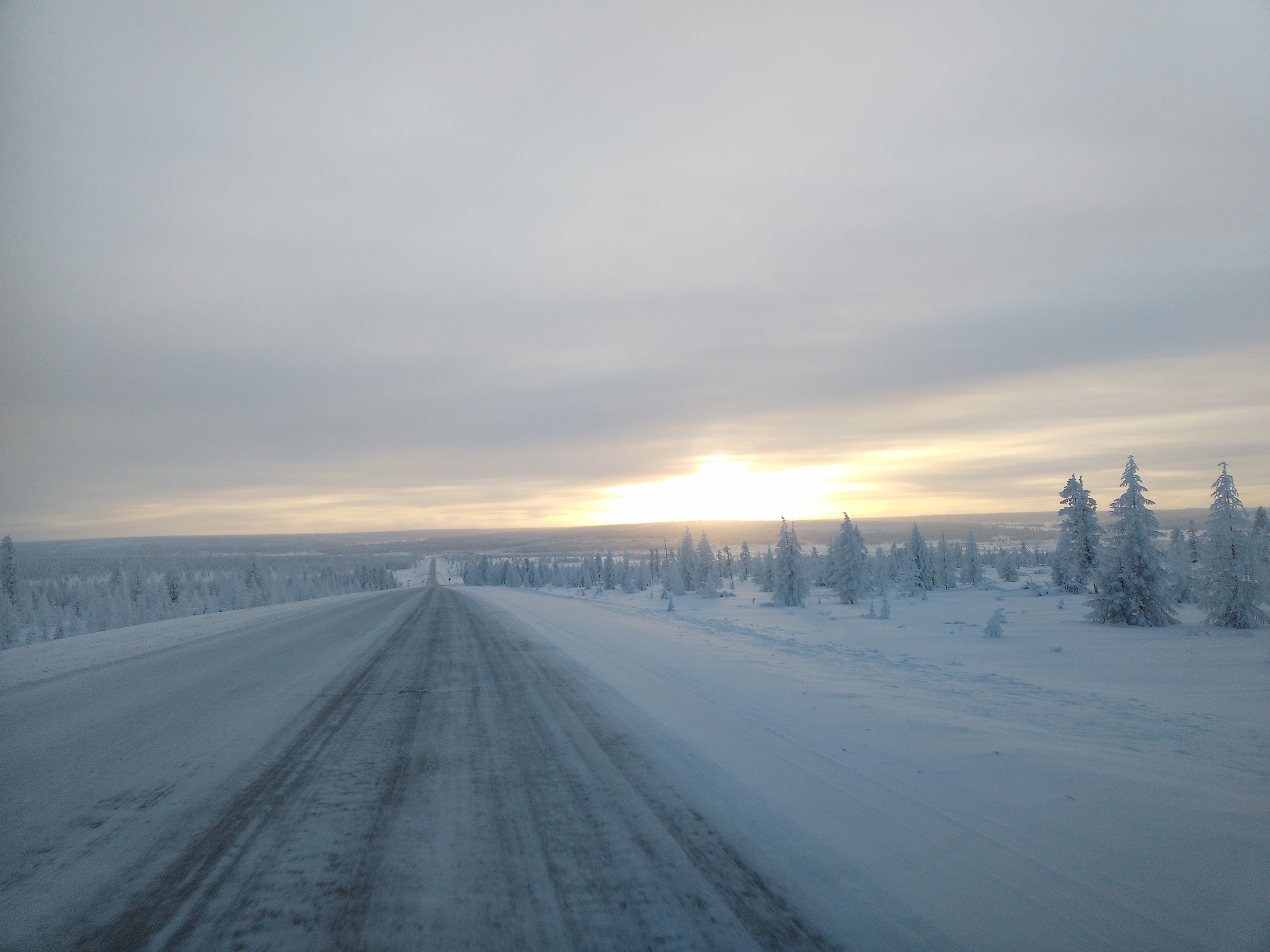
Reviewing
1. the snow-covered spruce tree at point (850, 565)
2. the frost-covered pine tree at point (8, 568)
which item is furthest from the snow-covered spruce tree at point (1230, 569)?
the frost-covered pine tree at point (8, 568)

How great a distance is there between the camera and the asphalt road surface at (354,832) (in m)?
3.41

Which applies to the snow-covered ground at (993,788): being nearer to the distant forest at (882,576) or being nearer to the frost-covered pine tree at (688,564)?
the distant forest at (882,576)

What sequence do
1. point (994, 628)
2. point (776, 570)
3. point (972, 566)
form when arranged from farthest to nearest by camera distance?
point (972, 566), point (776, 570), point (994, 628)

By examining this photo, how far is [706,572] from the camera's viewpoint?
75.1 metres

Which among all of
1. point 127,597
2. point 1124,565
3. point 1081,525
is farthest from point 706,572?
point 127,597

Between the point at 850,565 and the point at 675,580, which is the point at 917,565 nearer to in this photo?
the point at 850,565

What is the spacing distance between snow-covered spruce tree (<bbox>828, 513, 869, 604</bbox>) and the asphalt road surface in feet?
139

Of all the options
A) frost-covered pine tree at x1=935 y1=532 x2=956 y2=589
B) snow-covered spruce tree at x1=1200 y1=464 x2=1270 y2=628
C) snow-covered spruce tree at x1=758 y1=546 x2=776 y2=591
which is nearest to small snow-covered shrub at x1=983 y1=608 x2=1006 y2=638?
snow-covered spruce tree at x1=1200 y1=464 x2=1270 y2=628

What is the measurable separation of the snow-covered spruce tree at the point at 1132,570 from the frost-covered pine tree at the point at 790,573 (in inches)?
844

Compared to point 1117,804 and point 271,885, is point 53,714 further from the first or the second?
point 1117,804

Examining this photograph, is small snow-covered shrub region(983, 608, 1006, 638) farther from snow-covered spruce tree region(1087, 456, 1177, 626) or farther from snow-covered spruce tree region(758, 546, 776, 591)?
snow-covered spruce tree region(758, 546, 776, 591)

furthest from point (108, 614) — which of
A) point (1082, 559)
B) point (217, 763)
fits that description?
point (1082, 559)

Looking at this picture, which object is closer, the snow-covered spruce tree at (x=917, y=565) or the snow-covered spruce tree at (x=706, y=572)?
the snow-covered spruce tree at (x=917, y=565)

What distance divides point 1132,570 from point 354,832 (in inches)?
1272
